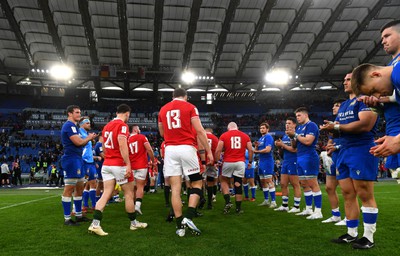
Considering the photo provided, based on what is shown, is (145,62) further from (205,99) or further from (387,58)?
(387,58)

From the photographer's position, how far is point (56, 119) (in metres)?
35.2

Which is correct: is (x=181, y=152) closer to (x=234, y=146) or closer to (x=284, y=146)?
(x=234, y=146)

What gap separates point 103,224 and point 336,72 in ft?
115

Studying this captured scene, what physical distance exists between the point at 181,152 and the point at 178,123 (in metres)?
0.49

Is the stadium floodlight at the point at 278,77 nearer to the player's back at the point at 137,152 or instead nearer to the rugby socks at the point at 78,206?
the player's back at the point at 137,152

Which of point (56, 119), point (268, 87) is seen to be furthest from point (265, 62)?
point (56, 119)

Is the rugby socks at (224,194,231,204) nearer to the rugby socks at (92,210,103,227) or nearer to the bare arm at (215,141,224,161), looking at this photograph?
the bare arm at (215,141,224,161)

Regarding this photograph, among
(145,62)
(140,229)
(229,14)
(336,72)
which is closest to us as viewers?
(140,229)

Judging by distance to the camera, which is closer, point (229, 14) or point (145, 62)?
point (229, 14)

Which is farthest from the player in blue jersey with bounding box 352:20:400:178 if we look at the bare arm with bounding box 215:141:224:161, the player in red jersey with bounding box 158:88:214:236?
the bare arm with bounding box 215:141:224:161

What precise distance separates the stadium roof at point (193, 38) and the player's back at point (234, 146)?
1873 cm

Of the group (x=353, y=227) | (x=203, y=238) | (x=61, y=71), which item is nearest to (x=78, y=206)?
(x=203, y=238)

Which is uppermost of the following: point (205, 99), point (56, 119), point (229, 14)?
point (229, 14)

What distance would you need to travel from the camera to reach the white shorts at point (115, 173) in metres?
5.16
